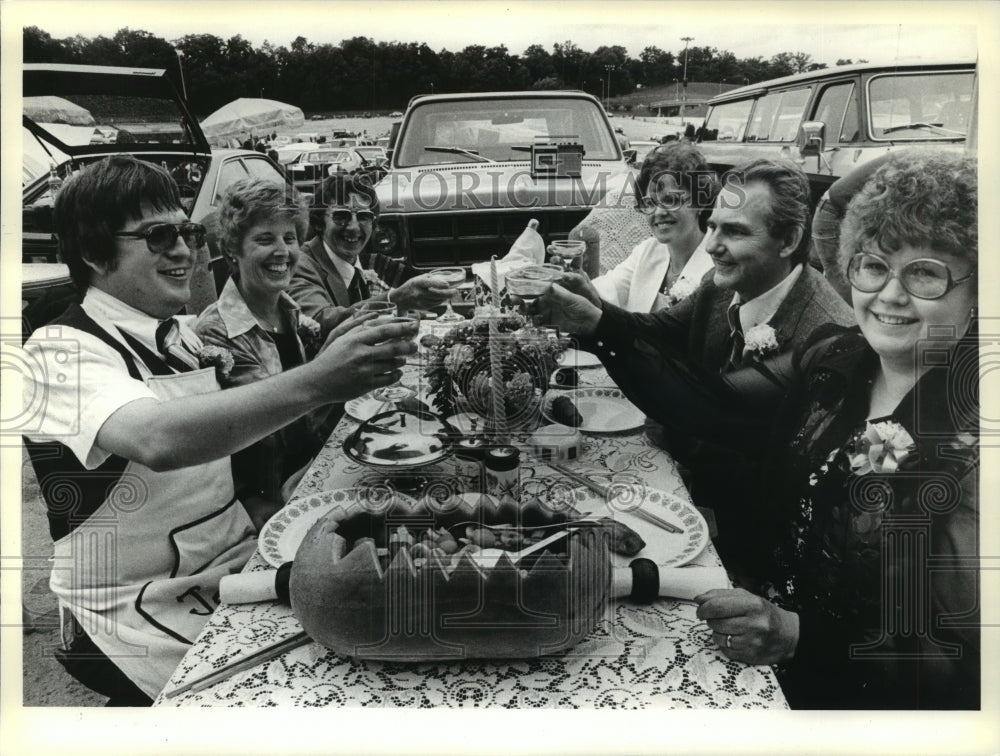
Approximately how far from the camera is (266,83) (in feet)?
8.25

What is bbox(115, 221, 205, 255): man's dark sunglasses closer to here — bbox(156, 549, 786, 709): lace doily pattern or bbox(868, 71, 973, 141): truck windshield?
bbox(156, 549, 786, 709): lace doily pattern

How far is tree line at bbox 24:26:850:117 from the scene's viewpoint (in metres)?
2.41

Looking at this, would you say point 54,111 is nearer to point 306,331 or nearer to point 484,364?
point 306,331

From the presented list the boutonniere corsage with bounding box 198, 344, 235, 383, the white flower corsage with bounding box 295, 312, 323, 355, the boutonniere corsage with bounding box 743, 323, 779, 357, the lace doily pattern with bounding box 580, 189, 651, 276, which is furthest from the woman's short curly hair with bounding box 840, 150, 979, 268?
the boutonniere corsage with bounding box 198, 344, 235, 383

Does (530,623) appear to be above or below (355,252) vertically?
below

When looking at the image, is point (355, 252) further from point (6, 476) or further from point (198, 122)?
point (6, 476)

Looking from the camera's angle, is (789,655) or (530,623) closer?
(530,623)

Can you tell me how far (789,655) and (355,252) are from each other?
164cm

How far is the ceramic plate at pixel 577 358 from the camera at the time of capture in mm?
2410

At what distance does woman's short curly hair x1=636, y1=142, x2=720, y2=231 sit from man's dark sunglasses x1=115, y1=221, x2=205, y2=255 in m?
1.29

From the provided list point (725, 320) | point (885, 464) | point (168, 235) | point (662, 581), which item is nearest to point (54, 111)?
point (168, 235)

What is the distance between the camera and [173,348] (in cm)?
232

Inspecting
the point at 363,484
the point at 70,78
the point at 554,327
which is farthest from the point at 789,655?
the point at 70,78

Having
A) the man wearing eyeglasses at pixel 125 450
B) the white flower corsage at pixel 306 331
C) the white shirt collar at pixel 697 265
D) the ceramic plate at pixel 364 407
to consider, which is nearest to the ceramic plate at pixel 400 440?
the ceramic plate at pixel 364 407
